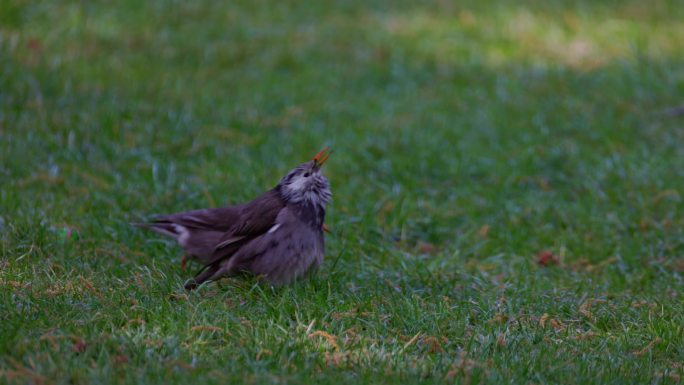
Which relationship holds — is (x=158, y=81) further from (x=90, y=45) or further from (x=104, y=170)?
(x=104, y=170)

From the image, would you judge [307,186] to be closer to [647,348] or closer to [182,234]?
[182,234]

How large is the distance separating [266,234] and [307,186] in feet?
1.47

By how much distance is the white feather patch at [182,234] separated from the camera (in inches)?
248

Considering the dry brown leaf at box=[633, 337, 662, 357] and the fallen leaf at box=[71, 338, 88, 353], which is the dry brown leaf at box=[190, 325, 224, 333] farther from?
the dry brown leaf at box=[633, 337, 662, 357]

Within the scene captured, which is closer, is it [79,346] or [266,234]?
[79,346]

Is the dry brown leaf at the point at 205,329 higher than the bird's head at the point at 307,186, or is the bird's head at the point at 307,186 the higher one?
the bird's head at the point at 307,186

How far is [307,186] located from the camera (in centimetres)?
619

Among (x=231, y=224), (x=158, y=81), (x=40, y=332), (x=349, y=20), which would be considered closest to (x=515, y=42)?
(x=349, y=20)

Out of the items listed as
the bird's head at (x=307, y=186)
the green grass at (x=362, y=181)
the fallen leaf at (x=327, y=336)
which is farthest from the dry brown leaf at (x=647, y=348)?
the bird's head at (x=307, y=186)

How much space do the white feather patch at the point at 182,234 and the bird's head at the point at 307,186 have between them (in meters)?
0.71

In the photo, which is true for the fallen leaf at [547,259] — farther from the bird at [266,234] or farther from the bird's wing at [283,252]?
the bird's wing at [283,252]

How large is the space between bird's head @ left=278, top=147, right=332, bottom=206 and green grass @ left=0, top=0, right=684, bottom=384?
0.54 metres

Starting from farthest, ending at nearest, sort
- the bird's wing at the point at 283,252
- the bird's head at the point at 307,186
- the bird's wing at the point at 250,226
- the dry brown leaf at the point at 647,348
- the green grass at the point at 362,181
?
the bird's head at the point at 307,186 < the bird's wing at the point at 250,226 < the bird's wing at the point at 283,252 < the dry brown leaf at the point at 647,348 < the green grass at the point at 362,181

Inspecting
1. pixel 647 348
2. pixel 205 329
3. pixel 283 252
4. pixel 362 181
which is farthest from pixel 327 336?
pixel 362 181
